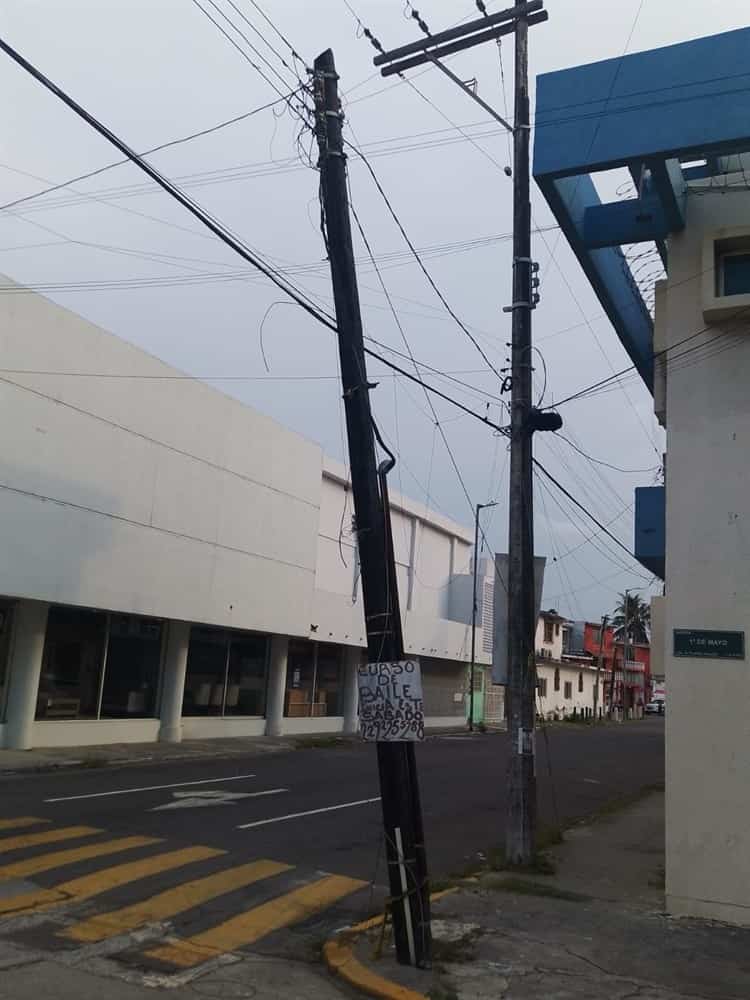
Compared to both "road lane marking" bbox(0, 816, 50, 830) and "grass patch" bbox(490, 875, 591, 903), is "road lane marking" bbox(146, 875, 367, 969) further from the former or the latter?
"road lane marking" bbox(0, 816, 50, 830)

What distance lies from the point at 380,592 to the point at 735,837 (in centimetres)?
420

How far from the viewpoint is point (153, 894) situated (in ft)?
28.8

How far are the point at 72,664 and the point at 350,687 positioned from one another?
1486cm

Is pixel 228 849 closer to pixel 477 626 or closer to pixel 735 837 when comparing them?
pixel 735 837

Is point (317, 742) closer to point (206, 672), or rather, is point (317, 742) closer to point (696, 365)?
point (206, 672)

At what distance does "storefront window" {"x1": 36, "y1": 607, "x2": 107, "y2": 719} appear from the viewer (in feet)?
74.1

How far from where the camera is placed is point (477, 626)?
48844 mm

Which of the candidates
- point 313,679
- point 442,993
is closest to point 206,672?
A: point 313,679

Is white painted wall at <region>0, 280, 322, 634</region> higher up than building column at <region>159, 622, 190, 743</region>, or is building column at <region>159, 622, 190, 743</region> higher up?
white painted wall at <region>0, 280, 322, 634</region>

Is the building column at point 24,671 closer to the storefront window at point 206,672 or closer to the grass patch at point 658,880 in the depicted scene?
the storefront window at point 206,672

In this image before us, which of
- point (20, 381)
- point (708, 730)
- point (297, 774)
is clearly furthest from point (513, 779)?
point (20, 381)

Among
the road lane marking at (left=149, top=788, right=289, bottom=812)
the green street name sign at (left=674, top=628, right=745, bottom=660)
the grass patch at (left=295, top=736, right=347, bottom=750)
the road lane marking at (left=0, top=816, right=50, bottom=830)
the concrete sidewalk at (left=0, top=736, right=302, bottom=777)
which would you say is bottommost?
the road lane marking at (left=0, top=816, right=50, bottom=830)

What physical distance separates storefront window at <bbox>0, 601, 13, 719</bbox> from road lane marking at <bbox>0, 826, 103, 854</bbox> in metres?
10.3

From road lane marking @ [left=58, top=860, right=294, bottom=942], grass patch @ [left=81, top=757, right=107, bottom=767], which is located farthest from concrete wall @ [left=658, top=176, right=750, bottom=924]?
grass patch @ [left=81, top=757, right=107, bottom=767]
